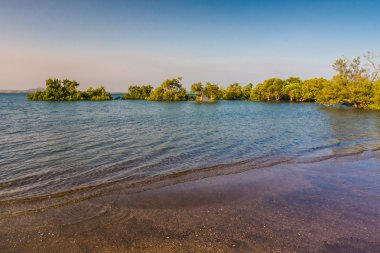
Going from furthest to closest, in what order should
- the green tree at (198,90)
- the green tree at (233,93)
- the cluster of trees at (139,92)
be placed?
the green tree at (233,93) < the cluster of trees at (139,92) < the green tree at (198,90)

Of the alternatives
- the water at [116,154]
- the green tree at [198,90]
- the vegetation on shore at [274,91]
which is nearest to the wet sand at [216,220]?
the water at [116,154]

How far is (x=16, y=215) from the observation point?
342 inches

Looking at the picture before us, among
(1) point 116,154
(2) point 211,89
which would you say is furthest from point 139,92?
(1) point 116,154

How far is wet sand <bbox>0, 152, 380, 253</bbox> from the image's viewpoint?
680 cm

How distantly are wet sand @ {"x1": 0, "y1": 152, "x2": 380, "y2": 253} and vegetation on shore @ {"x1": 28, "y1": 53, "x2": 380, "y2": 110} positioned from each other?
69.9 metres

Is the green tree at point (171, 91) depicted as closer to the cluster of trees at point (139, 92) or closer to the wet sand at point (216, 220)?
the cluster of trees at point (139, 92)

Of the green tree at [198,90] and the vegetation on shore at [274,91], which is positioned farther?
the green tree at [198,90]

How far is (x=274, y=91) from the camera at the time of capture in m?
140

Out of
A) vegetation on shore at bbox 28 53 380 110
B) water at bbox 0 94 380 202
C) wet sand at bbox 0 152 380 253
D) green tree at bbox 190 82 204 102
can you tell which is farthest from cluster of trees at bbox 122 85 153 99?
wet sand at bbox 0 152 380 253

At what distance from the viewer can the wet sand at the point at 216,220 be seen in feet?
22.3

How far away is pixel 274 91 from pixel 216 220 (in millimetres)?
140091

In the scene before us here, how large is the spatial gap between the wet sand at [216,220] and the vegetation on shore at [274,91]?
2751 inches

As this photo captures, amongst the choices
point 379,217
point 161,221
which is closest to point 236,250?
point 161,221

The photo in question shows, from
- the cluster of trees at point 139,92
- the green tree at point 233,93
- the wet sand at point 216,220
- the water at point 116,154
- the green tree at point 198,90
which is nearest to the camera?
the wet sand at point 216,220
